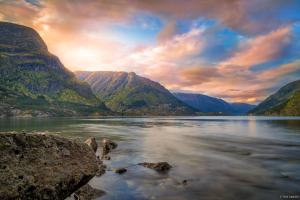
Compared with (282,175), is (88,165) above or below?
above

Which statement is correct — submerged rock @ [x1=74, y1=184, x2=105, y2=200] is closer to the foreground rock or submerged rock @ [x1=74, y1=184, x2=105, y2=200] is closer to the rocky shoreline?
the rocky shoreline

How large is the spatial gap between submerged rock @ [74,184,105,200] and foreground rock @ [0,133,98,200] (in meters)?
6.31

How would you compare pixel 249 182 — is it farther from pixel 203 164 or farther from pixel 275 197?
pixel 203 164

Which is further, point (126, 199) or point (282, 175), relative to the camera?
point (282, 175)

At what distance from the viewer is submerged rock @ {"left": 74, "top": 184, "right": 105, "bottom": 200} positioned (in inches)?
794

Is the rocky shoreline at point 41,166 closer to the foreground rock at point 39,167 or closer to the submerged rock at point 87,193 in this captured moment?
the foreground rock at point 39,167

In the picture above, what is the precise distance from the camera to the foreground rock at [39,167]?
459 inches

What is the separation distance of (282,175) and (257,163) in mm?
8572

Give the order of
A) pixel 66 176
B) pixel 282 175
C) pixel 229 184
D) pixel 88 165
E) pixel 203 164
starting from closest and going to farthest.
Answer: pixel 66 176 → pixel 88 165 → pixel 229 184 → pixel 282 175 → pixel 203 164

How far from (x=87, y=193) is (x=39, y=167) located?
Answer: 31.2 ft

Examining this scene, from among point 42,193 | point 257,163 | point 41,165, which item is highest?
point 41,165

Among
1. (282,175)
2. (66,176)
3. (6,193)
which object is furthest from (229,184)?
(6,193)

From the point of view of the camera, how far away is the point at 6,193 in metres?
11.1

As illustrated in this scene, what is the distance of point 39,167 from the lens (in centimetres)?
1270
